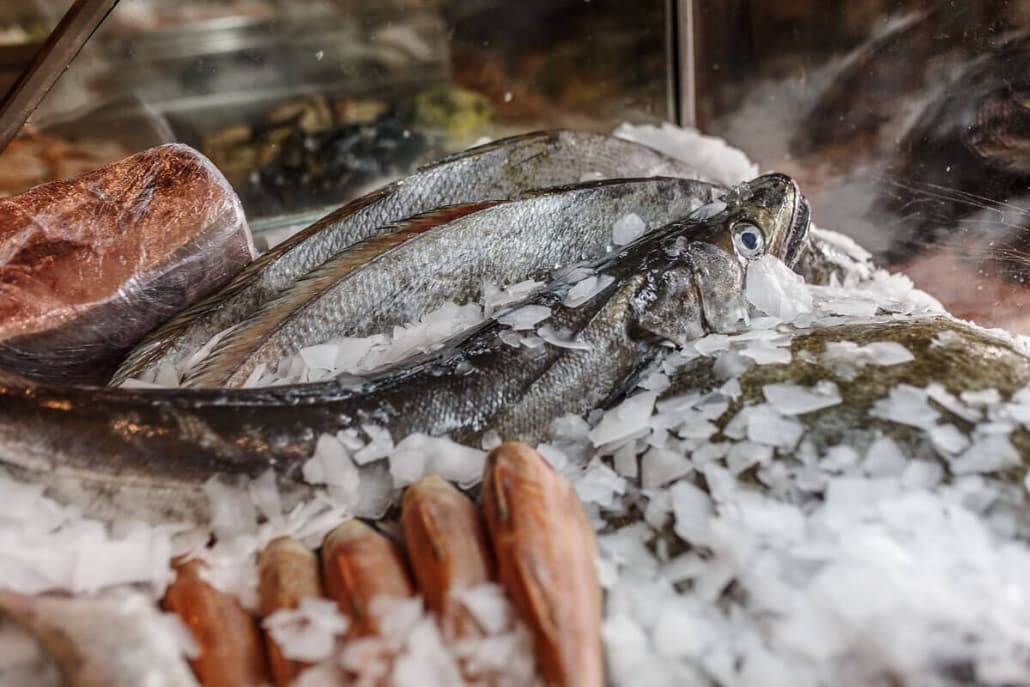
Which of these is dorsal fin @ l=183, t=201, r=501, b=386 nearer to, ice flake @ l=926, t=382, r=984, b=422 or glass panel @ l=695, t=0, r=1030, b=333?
ice flake @ l=926, t=382, r=984, b=422

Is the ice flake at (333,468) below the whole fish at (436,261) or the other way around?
below

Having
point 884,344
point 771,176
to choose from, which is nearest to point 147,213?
point 771,176

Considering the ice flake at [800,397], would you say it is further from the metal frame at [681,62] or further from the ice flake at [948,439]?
the metal frame at [681,62]

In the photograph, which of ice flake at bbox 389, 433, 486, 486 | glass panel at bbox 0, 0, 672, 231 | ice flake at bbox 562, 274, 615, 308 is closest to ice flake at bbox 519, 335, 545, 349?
ice flake at bbox 562, 274, 615, 308

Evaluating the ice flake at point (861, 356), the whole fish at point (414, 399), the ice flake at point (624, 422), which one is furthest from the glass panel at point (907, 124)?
the ice flake at point (624, 422)

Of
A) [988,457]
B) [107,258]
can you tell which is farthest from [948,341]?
[107,258]

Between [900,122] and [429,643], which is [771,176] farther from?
[429,643]
